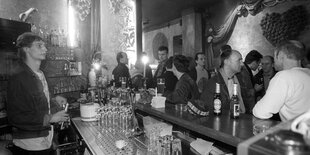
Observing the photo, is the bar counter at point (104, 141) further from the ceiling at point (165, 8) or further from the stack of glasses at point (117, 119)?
the ceiling at point (165, 8)

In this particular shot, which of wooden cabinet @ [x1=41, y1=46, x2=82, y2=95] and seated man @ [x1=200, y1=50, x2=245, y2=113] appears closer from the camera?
seated man @ [x1=200, y1=50, x2=245, y2=113]

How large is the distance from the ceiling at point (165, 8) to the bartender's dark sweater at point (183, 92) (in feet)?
18.3

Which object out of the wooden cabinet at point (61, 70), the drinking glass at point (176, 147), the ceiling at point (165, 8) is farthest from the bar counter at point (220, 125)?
the ceiling at point (165, 8)

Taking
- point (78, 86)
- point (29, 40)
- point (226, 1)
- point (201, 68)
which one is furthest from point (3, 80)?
point (226, 1)

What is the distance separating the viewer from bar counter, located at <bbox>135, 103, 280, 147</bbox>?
143 cm

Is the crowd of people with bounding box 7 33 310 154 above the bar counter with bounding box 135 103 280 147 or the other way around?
above

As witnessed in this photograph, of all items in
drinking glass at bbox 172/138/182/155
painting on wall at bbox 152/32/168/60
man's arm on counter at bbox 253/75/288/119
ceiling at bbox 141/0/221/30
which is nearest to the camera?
drinking glass at bbox 172/138/182/155

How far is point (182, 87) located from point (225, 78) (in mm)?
565

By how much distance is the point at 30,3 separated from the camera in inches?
154

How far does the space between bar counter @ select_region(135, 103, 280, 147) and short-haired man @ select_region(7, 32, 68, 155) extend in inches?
45.2

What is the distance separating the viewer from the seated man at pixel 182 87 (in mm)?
2799

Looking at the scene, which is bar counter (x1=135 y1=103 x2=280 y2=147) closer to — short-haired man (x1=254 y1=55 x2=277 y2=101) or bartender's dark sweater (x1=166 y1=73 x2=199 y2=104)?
bartender's dark sweater (x1=166 y1=73 x2=199 y2=104)

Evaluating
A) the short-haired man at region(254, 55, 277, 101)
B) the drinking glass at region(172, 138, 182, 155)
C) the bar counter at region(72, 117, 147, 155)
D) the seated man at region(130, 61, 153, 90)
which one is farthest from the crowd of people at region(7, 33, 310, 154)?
the seated man at region(130, 61, 153, 90)

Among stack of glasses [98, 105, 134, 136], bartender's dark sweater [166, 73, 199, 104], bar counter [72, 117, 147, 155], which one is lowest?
bar counter [72, 117, 147, 155]
